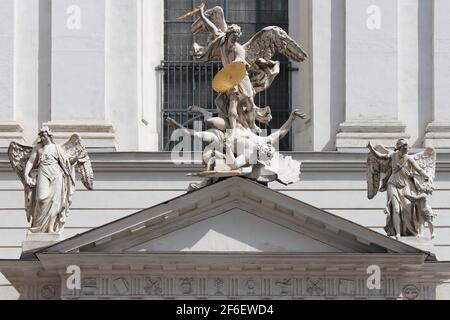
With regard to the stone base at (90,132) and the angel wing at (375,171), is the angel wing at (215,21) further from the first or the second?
the angel wing at (375,171)

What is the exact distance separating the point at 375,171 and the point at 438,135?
3.18 m

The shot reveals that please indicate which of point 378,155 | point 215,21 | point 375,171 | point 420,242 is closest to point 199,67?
point 215,21

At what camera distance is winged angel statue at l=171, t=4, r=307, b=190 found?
34.2 meters

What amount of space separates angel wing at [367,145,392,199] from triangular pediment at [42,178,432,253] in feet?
4.45

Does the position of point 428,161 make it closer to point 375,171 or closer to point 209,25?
point 375,171

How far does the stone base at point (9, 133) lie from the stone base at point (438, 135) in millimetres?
7042

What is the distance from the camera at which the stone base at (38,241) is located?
3359 centimetres

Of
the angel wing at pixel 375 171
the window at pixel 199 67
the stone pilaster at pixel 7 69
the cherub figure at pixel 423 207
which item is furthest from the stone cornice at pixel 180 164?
the cherub figure at pixel 423 207

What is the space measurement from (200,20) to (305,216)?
427cm

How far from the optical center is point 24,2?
38.3 meters

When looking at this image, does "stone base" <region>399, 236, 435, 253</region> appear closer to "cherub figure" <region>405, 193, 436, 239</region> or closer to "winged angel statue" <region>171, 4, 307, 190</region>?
"cherub figure" <region>405, 193, 436, 239</region>

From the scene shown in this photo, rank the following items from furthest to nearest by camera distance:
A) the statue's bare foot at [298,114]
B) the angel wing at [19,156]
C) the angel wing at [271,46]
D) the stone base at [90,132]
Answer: the stone base at [90,132], the angel wing at [271,46], the statue's bare foot at [298,114], the angel wing at [19,156]

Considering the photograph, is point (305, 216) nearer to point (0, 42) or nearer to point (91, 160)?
point (91, 160)

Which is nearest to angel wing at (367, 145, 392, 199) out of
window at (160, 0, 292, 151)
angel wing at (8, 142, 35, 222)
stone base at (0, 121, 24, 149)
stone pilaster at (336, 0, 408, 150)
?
stone pilaster at (336, 0, 408, 150)
